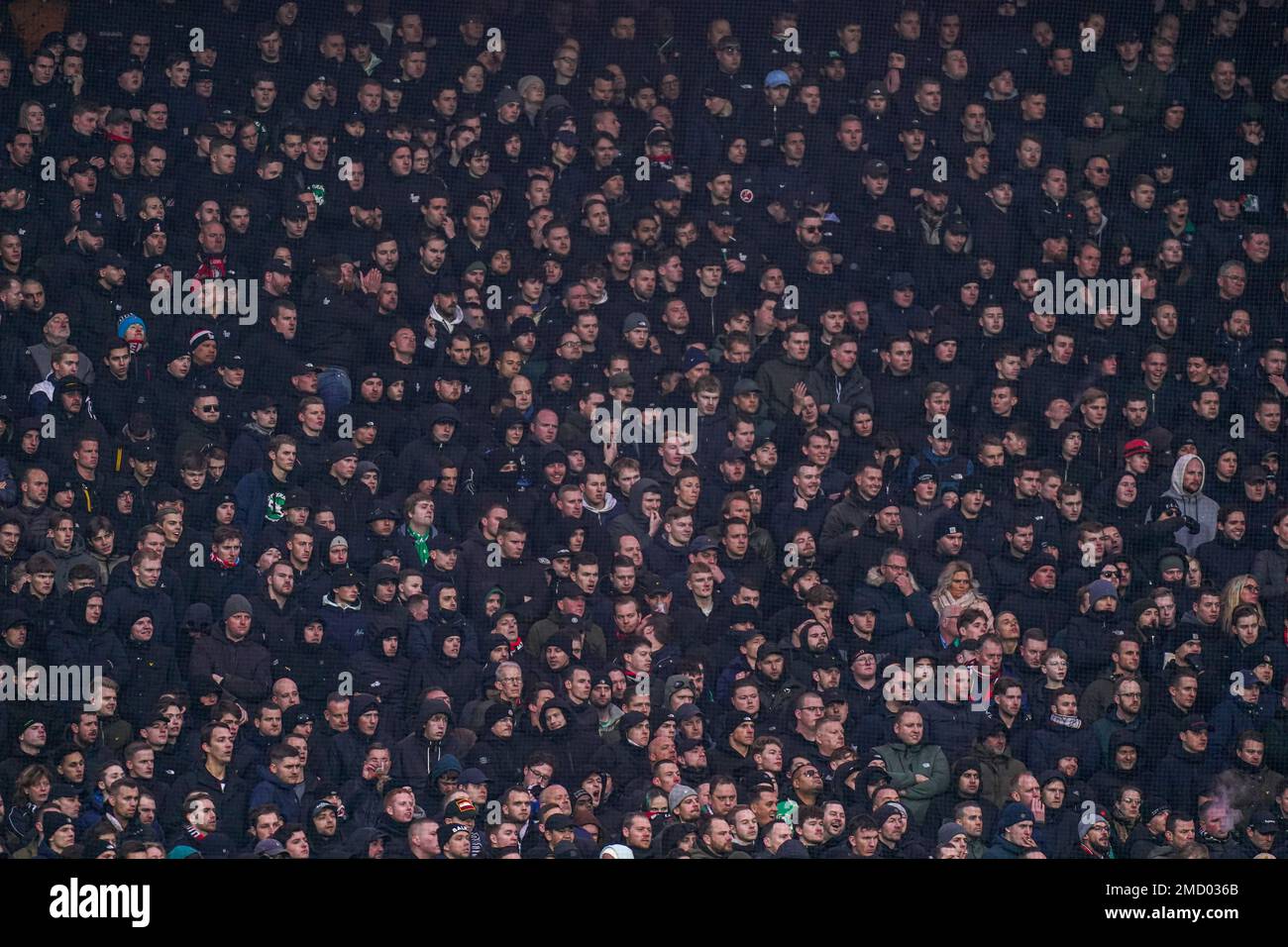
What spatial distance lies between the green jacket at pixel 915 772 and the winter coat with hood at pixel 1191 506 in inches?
39.7

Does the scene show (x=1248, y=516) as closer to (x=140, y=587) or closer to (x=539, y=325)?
(x=539, y=325)

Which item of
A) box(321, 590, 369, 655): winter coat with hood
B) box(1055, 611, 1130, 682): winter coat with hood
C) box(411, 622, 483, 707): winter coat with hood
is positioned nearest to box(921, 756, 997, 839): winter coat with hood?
box(1055, 611, 1130, 682): winter coat with hood

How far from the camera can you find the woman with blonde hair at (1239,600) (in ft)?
17.7

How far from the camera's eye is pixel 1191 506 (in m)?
5.48

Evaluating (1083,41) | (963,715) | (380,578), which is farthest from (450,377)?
(1083,41)

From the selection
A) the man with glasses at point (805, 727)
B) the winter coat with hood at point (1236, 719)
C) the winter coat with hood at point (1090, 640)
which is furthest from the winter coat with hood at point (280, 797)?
the winter coat with hood at point (1236, 719)

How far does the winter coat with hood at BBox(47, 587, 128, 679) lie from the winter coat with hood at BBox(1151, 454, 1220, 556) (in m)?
3.17

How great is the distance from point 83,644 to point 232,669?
Result: 1.47 ft

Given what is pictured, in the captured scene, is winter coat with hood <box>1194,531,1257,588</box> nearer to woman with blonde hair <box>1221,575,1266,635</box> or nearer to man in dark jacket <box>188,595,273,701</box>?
woman with blonde hair <box>1221,575,1266,635</box>

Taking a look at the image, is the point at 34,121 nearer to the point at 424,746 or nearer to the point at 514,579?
the point at 514,579

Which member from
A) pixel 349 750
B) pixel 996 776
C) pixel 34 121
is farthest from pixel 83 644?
pixel 996 776

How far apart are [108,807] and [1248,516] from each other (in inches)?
139

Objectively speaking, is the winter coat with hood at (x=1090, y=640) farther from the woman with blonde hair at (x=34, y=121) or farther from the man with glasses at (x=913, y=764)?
the woman with blonde hair at (x=34, y=121)

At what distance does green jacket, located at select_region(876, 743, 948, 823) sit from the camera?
5.27 meters
